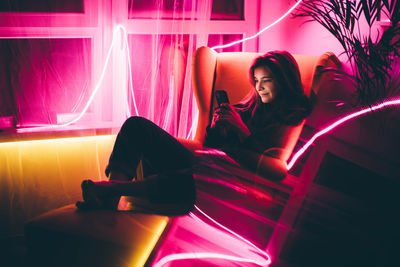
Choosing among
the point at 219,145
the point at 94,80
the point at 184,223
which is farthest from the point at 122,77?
the point at 184,223

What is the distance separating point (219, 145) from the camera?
169 cm

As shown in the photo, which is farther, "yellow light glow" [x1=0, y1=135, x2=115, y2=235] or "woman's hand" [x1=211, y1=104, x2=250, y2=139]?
"yellow light glow" [x1=0, y1=135, x2=115, y2=235]

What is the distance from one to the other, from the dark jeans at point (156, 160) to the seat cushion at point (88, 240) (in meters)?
0.19

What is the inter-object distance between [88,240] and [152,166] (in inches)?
17.8

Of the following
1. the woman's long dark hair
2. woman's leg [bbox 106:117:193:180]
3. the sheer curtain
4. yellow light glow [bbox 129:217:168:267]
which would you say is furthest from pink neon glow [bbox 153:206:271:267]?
the sheer curtain

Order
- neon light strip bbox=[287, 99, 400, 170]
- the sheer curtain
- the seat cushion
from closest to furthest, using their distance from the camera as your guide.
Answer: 1. the seat cushion
2. neon light strip bbox=[287, 99, 400, 170]
3. the sheer curtain

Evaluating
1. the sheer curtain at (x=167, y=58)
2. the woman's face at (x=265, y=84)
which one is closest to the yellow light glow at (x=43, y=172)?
the sheer curtain at (x=167, y=58)

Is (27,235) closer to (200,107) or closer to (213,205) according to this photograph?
(213,205)

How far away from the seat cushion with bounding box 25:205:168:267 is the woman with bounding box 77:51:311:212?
93mm

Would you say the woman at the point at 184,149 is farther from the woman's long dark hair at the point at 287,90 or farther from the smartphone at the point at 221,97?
the smartphone at the point at 221,97

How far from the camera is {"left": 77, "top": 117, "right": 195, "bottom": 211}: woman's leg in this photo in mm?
1415

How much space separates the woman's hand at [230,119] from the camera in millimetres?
1615

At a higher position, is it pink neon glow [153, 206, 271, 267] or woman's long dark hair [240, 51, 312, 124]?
woman's long dark hair [240, 51, 312, 124]

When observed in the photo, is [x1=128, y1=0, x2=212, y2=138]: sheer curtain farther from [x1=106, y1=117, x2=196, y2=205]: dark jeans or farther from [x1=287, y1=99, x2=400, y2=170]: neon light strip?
[x1=287, y1=99, x2=400, y2=170]: neon light strip
